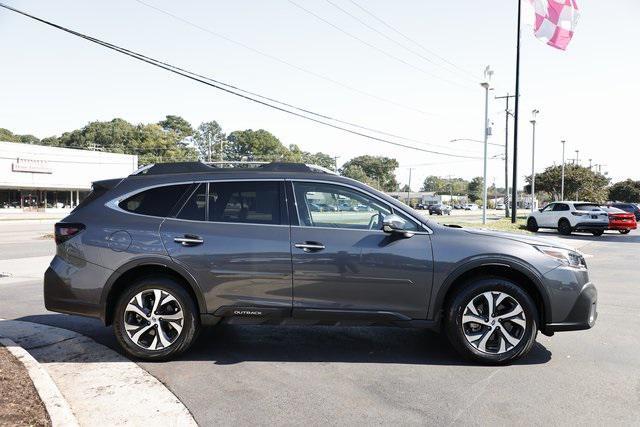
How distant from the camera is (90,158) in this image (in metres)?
53.9

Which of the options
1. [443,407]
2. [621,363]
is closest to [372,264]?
[443,407]

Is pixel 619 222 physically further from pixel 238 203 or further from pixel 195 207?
pixel 195 207

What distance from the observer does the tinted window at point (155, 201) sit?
479cm

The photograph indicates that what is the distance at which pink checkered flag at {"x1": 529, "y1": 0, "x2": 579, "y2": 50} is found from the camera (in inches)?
723

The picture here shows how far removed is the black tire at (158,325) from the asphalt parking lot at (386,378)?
4.7 inches

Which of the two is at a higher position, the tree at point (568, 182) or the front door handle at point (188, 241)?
the tree at point (568, 182)

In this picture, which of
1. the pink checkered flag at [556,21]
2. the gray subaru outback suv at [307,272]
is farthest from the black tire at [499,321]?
the pink checkered flag at [556,21]

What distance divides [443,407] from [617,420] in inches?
46.2

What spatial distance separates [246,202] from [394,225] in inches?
55.5

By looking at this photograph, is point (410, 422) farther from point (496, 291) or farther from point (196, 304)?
point (196, 304)

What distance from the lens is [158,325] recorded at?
4629 mm

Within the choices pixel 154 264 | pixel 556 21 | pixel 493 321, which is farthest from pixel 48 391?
pixel 556 21

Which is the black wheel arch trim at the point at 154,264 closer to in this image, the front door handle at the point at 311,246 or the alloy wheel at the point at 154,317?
the alloy wheel at the point at 154,317

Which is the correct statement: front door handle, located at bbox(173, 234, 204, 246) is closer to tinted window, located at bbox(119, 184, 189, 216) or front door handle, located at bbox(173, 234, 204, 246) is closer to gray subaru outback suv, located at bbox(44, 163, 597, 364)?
gray subaru outback suv, located at bbox(44, 163, 597, 364)
